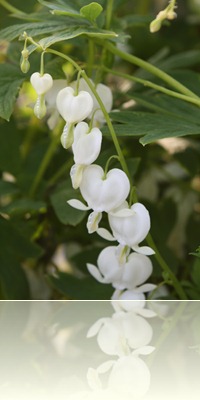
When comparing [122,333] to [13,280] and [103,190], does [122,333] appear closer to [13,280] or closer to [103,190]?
[103,190]

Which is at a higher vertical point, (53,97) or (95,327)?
(53,97)

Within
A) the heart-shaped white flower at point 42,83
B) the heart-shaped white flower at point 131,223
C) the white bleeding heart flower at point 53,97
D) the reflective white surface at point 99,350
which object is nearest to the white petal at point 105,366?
the reflective white surface at point 99,350

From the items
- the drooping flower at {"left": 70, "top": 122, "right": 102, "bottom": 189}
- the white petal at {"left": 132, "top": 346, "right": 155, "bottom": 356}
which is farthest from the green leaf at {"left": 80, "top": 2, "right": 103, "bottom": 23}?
the white petal at {"left": 132, "top": 346, "right": 155, "bottom": 356}

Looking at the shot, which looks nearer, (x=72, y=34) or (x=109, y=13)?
(x=72, y=34)

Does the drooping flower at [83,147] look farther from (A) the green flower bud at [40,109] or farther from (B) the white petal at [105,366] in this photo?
(B) the white petal at [105,366]

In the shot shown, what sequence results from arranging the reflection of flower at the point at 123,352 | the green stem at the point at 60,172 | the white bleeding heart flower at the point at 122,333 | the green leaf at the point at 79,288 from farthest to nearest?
the green stem at the point at 60,172, the green leaf at the point at 79,288, the white bleeding heart flower at the point at 122,333, the reflection of flower at the point at 123,352

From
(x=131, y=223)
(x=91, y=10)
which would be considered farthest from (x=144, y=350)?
(x=91, y=10)
